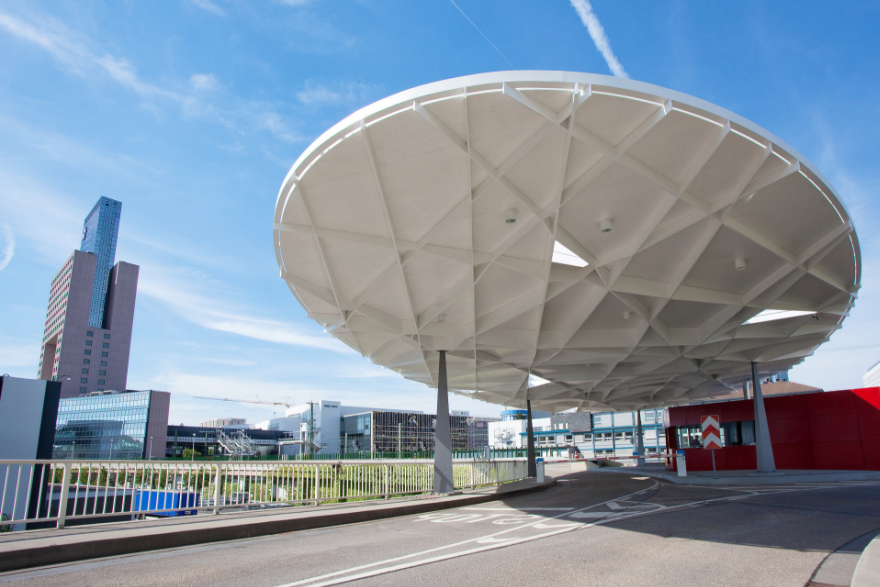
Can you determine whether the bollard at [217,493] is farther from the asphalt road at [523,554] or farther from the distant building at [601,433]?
the distant building at [601,433]

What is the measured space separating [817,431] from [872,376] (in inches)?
4659

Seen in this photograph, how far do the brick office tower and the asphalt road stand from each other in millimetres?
173900

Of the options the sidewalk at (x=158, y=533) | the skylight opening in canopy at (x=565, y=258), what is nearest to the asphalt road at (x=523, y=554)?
the sidewalk at (x=158, y=533)

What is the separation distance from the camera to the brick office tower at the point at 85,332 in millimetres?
152375

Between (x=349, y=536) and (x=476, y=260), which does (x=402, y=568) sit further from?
(x=476, y=260)

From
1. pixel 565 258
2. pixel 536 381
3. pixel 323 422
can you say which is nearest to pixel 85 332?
pixel 323 422

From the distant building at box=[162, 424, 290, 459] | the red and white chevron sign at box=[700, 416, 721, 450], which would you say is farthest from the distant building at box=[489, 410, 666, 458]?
the distant building at box=[162, 424, 290, 459]

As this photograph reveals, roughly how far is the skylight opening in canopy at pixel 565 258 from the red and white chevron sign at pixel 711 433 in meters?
8.66

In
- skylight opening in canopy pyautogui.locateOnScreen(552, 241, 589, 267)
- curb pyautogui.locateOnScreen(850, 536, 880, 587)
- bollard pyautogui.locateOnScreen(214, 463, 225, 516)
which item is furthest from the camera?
skylight opening in canopy pyautogui.locateOnScreen(552, 241, 589, 267)

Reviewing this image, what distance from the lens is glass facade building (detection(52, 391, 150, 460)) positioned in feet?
385

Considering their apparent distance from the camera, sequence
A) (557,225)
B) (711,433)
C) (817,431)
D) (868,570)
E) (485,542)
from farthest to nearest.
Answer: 1. (817,431)
2. (711,433)
3. (557,225)
4. (485,542)
5. (868,570)

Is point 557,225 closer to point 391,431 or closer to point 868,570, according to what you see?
point 868,570

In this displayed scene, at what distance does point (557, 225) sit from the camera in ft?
43.0

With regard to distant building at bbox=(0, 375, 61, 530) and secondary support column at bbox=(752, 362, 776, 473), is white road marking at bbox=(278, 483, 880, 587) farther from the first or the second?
distant building at bbox=(0, 375, 61, 530)
